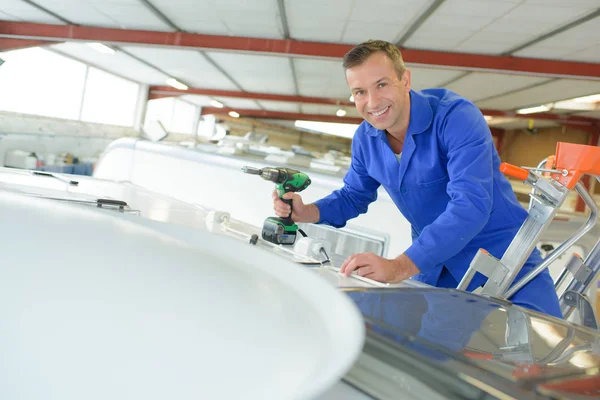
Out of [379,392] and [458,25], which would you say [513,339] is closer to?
[379,392]

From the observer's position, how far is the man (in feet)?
3.82

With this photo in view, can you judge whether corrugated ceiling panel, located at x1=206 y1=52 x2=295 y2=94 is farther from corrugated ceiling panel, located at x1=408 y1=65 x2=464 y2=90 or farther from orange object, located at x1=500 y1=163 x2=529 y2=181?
orange object, located at x1=500 y1=163 x2=529 y2=181

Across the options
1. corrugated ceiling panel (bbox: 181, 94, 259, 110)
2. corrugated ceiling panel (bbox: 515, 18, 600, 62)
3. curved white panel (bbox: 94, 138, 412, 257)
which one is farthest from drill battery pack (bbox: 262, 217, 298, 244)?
corrugated ceiling panel (bbox: 181, 94, 259, 110)

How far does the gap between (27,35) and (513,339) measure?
7.83 meters

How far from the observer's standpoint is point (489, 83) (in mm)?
7652

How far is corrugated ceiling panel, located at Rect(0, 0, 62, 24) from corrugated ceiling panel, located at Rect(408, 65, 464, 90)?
5.32 metres

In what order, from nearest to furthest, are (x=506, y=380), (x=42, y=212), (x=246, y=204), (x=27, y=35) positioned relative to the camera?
(x=506, y=380) → (x=42, y=212) → (x=246, y=204) → (x=27, y=35)

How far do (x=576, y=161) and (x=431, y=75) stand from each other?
22.0 ft

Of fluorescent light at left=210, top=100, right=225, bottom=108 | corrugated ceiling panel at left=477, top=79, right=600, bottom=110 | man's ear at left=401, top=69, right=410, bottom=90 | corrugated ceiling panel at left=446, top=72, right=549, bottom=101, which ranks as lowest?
man's ear at left=401, top=69, right=410, bottom=90

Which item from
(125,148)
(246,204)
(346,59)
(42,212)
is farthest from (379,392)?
(125,148)

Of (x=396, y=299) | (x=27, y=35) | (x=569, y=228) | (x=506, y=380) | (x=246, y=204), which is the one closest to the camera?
(x=506, y=380)

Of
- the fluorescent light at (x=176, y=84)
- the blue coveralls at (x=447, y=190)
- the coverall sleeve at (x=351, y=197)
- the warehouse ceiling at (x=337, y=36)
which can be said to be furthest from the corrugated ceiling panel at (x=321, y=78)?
the blue coveralls at (x=447, y=190)

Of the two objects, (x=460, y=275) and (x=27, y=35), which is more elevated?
(x=27, y=35)

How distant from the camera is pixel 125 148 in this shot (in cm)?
425
